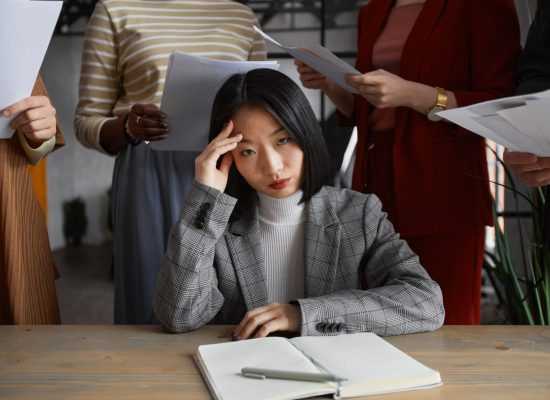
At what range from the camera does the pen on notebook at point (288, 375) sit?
91cm

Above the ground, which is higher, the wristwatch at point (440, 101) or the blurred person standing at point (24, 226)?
the wristwatch at point (440, 101)

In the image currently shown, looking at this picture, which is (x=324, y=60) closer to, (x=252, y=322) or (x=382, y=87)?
(x=382, y=87)

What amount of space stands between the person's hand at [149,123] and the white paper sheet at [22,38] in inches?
14.2

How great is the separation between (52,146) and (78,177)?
26.9 feet

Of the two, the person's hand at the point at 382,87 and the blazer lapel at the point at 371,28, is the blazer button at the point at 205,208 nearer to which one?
the person's hand at the point at 382,87

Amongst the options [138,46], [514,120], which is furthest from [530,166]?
[138,46]

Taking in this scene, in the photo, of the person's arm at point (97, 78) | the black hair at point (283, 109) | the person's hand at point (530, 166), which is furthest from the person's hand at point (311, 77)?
the person's hand at point (530, 166)

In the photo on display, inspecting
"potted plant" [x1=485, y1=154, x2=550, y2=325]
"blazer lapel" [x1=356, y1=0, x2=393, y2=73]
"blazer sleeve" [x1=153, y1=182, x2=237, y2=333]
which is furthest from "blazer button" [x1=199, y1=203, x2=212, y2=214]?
"potted plant" [x1=485, y1=154, x2=550, y2=325]

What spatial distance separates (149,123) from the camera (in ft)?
5.47

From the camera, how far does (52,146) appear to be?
5.24 feet

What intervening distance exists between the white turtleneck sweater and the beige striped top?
57 centimetres

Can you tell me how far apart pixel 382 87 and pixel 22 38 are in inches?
31.0

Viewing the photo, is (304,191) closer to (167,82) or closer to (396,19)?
(167,82)

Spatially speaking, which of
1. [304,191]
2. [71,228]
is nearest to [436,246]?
[304,191]
